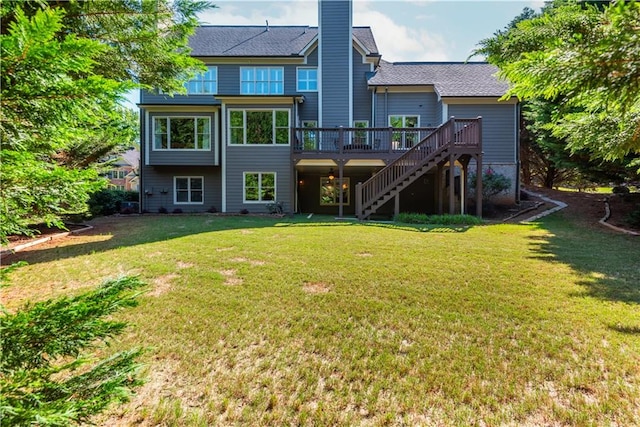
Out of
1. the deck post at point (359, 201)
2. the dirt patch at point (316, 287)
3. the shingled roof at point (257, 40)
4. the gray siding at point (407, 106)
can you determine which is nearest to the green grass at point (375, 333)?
the dirt patch at point (316, 287)

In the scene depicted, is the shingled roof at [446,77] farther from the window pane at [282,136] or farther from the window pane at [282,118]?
the window pane at [282,136]

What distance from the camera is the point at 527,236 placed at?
9156 mm

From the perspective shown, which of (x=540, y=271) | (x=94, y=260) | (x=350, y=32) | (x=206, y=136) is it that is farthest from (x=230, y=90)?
(x=540, y=271)

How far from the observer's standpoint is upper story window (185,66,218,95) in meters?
17.5

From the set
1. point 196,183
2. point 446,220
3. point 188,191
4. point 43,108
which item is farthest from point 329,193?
point 43,108

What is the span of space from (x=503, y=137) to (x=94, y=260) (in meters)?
17.8

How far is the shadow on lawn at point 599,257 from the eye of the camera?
4.73 m

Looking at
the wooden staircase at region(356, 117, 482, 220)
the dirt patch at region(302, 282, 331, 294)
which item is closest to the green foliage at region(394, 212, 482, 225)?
the wooden staircase at region(356, 117, 482, 220)

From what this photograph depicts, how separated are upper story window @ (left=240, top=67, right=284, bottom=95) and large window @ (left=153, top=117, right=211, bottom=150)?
3.22m

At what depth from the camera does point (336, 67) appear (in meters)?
17.2

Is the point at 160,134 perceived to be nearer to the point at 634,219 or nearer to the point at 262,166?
the point at 262,166

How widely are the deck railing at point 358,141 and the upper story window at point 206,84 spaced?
640cm

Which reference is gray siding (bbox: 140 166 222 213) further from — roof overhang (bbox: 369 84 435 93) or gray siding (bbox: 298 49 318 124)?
roof overhang (bbox: 369 84 435 93)

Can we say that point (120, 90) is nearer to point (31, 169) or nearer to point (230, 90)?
point (31, 169)
